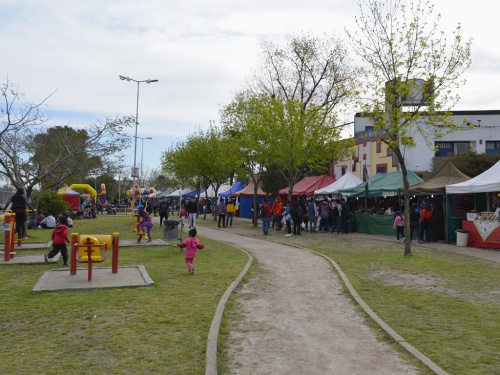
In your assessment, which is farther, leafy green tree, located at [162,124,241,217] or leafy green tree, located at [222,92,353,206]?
leafy green tree, located at [162,124,241,217]

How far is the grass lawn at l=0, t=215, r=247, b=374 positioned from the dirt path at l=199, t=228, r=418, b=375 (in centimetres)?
51

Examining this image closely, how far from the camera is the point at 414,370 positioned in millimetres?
5000

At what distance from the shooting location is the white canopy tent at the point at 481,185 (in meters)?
16.8

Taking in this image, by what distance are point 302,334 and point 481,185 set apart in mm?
13119

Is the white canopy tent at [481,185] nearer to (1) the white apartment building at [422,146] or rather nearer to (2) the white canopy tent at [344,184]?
(2) the white canopy tent at [344,184]

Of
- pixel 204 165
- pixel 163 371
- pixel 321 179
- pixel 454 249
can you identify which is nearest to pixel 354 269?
pixel 454 249

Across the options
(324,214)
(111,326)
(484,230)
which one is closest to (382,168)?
(324,214)

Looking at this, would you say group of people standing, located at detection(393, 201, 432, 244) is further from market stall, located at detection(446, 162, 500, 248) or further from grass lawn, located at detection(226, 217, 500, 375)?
grass lawn, located at detection(226, 217, 500, 375)

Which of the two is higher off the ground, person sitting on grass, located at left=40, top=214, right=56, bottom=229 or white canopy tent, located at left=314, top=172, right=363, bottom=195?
white canopy tent, located at left=314, top=172, right=363, bottom=195

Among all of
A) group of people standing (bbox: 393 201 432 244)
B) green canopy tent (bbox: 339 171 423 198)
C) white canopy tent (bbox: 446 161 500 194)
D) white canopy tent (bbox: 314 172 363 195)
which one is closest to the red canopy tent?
white canopy tent (bbox: 314 172 363 195)

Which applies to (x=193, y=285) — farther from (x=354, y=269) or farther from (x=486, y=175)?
(x=486, y=175)

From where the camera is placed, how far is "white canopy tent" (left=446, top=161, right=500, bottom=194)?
16844mm

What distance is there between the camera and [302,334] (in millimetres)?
6352

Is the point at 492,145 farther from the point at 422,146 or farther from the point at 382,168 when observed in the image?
the point at 382,168
